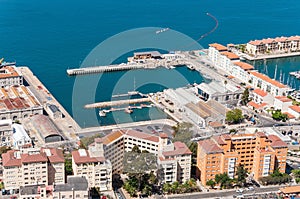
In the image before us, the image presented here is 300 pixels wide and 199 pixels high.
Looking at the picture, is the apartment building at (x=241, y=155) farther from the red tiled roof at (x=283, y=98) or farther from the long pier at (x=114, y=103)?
the long pier at (x=114, y=103)

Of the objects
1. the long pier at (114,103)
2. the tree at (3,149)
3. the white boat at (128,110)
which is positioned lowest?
the tree at (3,149)

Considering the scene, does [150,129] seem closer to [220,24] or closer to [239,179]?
[239,179]

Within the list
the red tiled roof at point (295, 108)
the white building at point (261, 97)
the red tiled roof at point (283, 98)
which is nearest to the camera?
the red tiled roof at point (295, 108)

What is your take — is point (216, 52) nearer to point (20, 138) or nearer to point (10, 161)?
point (20, 138)

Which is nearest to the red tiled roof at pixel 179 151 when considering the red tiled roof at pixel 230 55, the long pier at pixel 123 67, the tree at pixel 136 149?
the tree at pixel 136 149

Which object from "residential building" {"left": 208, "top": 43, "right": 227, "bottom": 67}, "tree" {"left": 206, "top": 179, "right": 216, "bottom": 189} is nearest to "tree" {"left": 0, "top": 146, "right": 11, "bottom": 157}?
"tree" {"left": 206, "top": 179, "right": 216, "bottom": 189}

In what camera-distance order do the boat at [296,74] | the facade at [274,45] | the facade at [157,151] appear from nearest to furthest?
the facade at [157,151]
the boat at [296,74]
the facade at [274,45]
